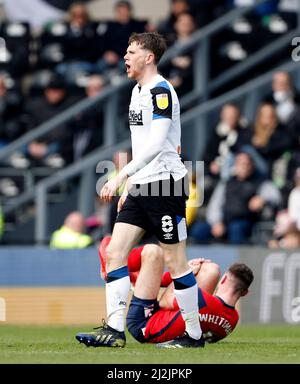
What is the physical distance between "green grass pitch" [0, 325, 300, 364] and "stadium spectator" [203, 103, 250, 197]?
5.92m

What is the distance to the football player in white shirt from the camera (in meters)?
9.38

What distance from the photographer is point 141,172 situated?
9.44m

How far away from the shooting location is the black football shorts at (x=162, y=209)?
9.38 m

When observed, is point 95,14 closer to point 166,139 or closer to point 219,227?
point 219,227

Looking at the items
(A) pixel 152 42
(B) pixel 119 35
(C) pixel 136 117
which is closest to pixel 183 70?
(B) pixel 119 35

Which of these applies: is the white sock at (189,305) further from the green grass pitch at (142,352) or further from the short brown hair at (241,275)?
the short brown hair at (241,275)

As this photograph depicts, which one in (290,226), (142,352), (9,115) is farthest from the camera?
(9,115)

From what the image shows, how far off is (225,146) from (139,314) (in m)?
7.65

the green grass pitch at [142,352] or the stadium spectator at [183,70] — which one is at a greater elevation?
the stadium spectator at [183,70]

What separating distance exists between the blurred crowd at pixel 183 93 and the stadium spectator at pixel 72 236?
11cm

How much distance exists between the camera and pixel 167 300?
33.5 ft

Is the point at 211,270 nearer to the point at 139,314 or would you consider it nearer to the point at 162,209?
the point at 139,314

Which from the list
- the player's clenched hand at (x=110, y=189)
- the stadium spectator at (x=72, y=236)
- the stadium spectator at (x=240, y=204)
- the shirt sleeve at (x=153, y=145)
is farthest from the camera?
the stadium spectator at (x=72, y=236)

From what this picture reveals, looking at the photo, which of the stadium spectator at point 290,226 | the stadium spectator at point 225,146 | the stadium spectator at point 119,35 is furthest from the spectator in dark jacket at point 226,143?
the stadium spectator at point 119,35
